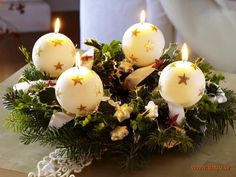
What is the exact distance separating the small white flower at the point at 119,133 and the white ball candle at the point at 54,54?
19 centimetres

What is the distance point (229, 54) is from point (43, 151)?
2.76ft

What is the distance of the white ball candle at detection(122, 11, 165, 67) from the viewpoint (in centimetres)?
96

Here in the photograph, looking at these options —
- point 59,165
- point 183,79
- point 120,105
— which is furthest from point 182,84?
point 59,165

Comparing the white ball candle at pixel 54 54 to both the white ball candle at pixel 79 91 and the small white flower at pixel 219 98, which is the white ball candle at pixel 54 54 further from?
the small white flower at pixel 219 98

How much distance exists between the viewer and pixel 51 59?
94 cm

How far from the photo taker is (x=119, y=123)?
838mm

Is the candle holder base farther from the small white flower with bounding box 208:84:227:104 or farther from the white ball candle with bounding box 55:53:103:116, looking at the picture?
the small white flower with bounding box 208:84:227:104

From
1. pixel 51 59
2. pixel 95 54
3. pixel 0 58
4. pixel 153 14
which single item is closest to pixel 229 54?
pixel 153 14

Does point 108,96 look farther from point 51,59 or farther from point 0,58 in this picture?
point 0,58

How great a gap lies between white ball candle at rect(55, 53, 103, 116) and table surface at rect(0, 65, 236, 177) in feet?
0.31

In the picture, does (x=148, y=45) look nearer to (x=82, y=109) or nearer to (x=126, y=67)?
(x=126, y=67)

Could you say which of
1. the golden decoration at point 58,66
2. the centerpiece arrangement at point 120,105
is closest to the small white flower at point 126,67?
the centerpiece arrangement at point 120,105

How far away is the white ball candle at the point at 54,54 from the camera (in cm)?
93

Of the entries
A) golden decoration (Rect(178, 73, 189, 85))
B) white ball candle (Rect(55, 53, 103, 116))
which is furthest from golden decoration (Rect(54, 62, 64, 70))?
golden decoration (Rect(178, 73, 189, 85))
